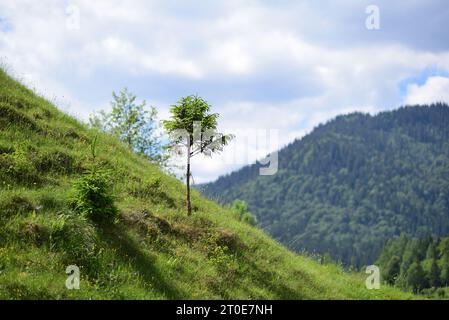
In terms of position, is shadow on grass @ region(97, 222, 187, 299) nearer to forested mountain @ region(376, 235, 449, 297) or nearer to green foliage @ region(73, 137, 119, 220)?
green foliage @ region(73, 137, 119, 220)

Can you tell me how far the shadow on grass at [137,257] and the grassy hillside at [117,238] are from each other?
4 cm

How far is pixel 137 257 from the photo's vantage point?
16.2 m

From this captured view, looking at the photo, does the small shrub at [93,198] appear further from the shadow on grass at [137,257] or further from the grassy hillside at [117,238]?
Result: the shadow on grass at [137,257]

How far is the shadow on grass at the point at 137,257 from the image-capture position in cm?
1524

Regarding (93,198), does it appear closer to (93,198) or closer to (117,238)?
(93,198)

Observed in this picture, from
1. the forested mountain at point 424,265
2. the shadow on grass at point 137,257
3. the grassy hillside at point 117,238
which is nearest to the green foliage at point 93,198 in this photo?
the grassy hillside at point 117,238

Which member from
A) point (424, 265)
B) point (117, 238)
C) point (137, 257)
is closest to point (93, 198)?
point (117, 238)

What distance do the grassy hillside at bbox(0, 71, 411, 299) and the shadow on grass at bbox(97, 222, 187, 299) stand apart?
4 centimetres

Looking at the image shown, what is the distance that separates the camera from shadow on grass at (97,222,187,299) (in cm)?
1524

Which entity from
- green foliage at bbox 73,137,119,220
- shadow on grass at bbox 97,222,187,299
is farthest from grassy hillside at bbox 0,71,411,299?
green foliage at bbox 73,137,119,220

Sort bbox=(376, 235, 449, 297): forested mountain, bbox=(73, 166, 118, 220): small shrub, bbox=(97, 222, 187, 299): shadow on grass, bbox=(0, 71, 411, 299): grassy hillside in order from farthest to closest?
bbox=(376, 235, 449, 297): forested mountain, bbox=(73, 166, 118, 220): small shrub, bbox=(97, 222, 187, 299): shadow on grass, bbox=(0, 71, 411, 299): grassy hillside
